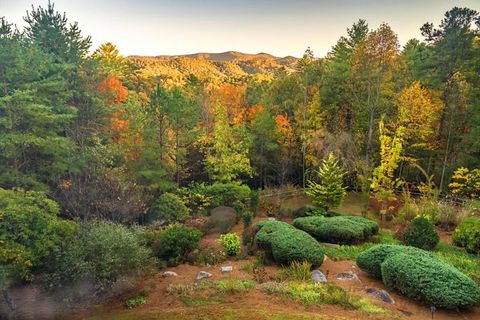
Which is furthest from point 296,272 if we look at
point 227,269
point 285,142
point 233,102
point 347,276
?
point 233,102

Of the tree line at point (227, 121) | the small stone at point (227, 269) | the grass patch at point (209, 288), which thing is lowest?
the small stone at point (227, 269)

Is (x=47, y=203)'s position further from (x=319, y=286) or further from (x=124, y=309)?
(x=319, y=286)

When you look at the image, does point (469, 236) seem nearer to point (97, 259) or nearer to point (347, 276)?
point (347, 276)

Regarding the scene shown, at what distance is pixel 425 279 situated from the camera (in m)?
9.47

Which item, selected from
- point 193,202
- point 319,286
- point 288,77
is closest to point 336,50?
point 288,77

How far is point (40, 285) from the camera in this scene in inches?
413

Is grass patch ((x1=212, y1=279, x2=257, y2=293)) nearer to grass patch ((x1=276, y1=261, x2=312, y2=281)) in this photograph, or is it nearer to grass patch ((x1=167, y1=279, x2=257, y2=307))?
grass patch ((x1=167, y1=279, x2=257, y2=307))

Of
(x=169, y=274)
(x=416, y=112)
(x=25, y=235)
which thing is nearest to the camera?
(x=25, y=235)

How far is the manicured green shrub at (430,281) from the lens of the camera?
9.07 metres

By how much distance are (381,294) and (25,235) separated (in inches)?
408

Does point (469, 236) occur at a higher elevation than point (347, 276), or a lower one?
higher

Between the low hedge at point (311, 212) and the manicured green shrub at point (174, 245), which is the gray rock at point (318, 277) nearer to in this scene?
the manicured green shrub at point (174, 245)

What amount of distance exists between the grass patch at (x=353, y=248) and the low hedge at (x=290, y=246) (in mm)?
1719

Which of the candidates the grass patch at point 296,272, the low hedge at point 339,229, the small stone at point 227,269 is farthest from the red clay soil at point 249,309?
the low hedge at point 339,229
